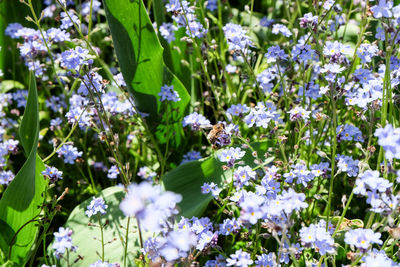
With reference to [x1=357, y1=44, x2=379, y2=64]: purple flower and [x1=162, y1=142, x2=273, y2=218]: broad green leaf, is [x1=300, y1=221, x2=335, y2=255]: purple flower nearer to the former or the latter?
[x1=162, y1=142, x2=273, y2=218]: broad green leaf

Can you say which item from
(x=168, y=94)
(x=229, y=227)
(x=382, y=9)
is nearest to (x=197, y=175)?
(x=229, y=227)

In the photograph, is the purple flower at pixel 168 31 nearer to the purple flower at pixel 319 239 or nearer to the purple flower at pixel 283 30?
the purple flower at pixel 283 30

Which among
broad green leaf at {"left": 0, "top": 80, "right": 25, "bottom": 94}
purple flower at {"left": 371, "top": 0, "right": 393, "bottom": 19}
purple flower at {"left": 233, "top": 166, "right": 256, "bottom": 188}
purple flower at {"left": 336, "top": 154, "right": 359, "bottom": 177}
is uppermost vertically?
purple flower at {"left": 371, "top": 0, "right": 393, "bottom": 19}

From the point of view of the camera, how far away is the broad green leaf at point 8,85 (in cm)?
348

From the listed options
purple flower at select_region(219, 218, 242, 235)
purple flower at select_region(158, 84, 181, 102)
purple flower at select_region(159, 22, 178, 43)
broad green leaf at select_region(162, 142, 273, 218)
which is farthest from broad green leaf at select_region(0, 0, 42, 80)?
purple flower at select_region(219, 218, 242, 235)

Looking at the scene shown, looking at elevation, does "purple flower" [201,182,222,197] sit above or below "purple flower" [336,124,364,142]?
below

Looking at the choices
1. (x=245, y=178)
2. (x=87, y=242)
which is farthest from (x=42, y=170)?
(x=245, y=178)

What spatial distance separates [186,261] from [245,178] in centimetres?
59

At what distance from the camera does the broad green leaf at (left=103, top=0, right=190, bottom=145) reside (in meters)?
2.80

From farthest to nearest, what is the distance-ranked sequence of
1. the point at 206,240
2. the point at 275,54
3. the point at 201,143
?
the point at 201,143 < the point at 275,54 < the point at 206,240

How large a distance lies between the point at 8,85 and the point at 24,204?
139 centimetres

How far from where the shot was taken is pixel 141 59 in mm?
2895

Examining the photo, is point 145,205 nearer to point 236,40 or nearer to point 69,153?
point 236,40

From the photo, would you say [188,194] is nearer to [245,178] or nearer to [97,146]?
[245,178]
